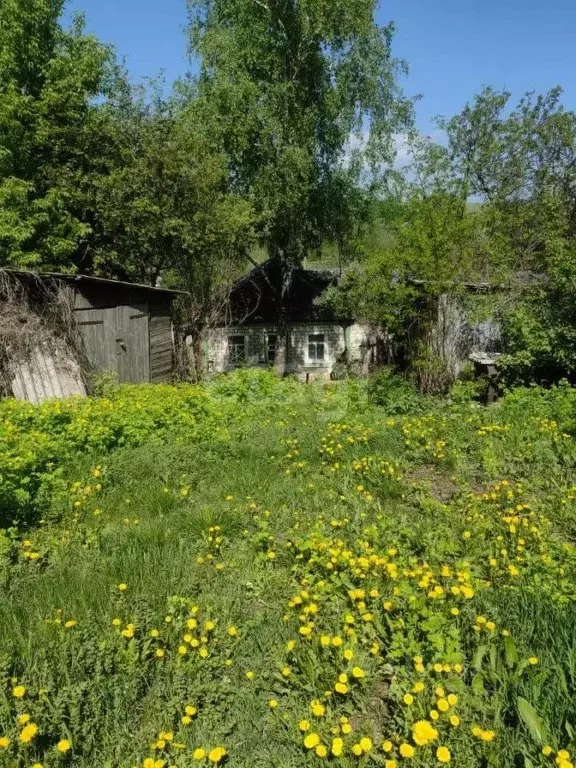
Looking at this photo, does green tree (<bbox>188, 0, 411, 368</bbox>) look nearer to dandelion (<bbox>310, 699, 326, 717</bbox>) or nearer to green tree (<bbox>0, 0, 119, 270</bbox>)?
green tree (<bbox>0, 0, 119, 270</bbox>)

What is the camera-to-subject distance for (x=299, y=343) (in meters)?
23.0

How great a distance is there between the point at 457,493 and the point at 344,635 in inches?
95.7

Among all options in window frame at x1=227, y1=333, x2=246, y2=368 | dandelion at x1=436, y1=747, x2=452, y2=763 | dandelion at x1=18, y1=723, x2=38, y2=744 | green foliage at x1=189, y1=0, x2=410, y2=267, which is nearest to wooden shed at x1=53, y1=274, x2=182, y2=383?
green foliage at x1=189, y1=0, x2=410, y2=267

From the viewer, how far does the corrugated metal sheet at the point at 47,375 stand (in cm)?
1035

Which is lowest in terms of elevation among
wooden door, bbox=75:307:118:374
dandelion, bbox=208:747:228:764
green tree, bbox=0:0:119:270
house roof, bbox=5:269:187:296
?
dandelion, bbox=208:747:228:764

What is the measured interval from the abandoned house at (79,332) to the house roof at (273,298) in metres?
8.79

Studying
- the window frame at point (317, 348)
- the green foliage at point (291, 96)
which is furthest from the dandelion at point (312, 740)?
the window frame at point (317, 348)

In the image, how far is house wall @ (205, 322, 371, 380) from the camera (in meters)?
22.7

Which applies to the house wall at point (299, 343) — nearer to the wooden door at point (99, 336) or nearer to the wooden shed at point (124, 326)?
the wooden shed at point (124, 326)

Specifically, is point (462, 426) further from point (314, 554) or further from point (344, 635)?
point (344, 635)

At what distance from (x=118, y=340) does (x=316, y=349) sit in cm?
1202

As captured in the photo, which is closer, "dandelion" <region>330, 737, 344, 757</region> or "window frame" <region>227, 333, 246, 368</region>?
"dandelion" <region>330, 737, 344, 757</region>

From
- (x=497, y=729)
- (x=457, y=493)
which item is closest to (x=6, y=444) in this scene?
(x=457, y=493)

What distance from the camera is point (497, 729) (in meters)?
2.30
